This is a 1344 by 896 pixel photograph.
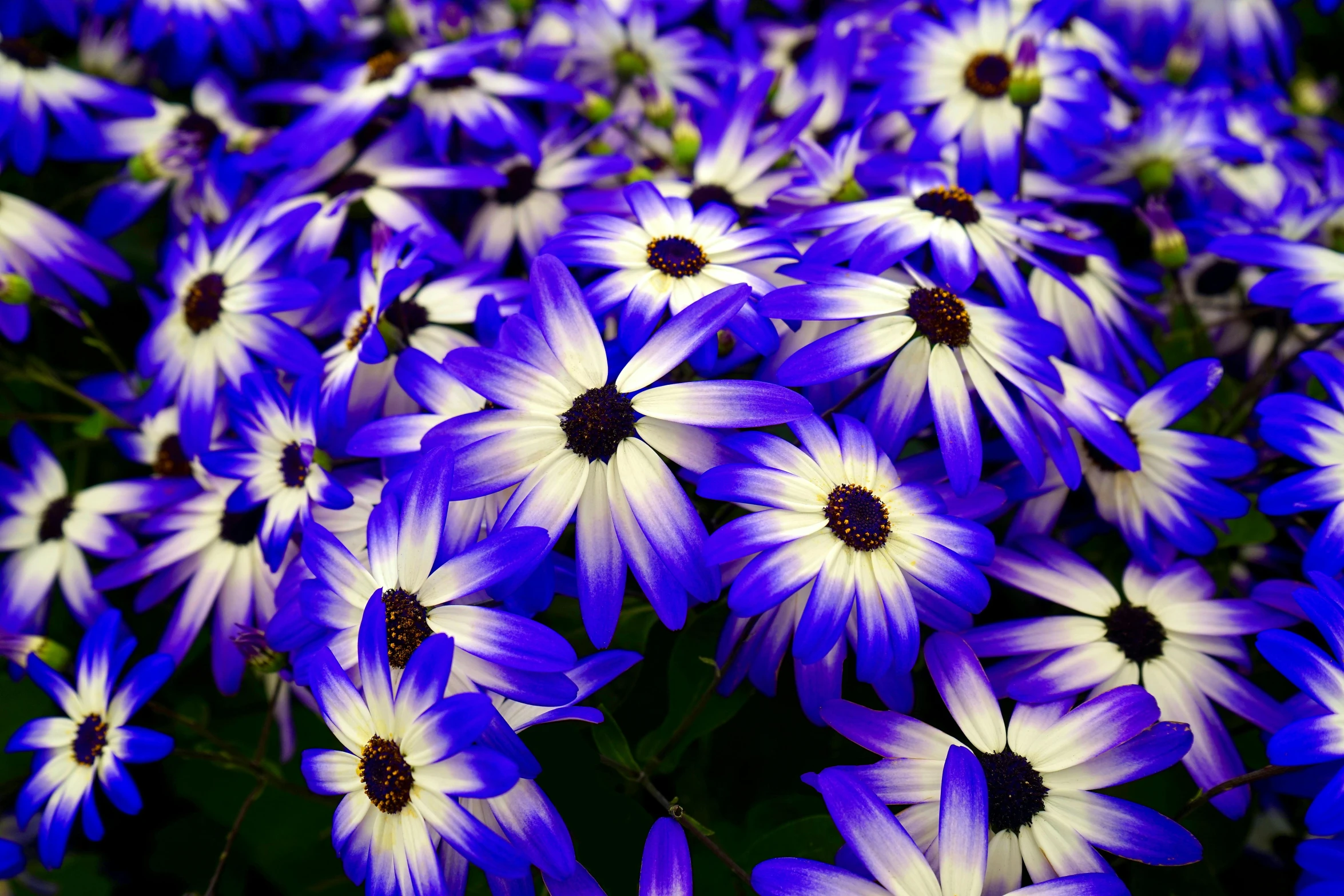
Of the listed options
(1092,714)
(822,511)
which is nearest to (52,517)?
(822,511)

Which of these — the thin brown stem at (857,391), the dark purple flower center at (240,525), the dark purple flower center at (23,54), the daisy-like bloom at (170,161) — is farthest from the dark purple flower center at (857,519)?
the dark purple flower center at (23,54)

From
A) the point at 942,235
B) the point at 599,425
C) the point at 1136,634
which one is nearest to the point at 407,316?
the point at 599,425

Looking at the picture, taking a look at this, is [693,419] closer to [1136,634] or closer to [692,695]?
[692,695]

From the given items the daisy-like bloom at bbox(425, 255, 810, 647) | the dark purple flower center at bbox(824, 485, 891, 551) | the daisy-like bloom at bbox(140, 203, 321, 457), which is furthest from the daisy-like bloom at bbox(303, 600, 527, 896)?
the daisy-like bloom at bbox(140, 203, 321, 457)

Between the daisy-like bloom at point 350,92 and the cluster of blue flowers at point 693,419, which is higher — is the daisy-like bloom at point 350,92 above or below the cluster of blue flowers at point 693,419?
above

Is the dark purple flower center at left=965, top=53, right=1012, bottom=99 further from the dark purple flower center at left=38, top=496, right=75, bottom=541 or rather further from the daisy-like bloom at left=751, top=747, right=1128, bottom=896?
the dark purple flower center at left=38, top=496, right=75, bottom=541

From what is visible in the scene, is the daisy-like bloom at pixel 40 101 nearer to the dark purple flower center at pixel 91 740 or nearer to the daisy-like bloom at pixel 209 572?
the daisy-like bloom at pixel 209 572
